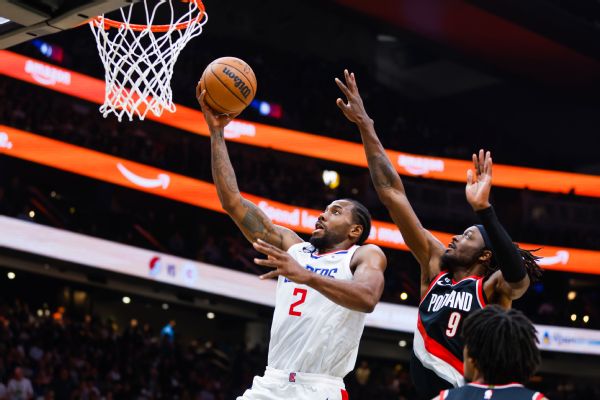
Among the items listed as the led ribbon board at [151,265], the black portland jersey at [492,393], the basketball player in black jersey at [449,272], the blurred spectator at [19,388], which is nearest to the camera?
the black portland jersey at [492,393]

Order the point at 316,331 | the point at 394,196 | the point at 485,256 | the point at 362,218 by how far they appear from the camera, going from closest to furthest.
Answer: the point at 316,331 < the point at 485,256 < the point at 394,196 < the point at 362,218

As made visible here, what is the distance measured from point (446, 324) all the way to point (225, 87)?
1859mm

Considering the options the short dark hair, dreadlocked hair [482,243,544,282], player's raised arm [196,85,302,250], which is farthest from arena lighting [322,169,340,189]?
dreadlocked hair [482,243,544,282]

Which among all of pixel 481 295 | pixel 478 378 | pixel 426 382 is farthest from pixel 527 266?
pixel 478 378

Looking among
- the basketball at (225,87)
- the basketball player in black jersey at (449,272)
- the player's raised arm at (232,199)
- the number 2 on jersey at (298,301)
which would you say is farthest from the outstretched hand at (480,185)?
the basketball at (225,87)

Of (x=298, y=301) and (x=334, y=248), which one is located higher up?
(x=334, y=248)

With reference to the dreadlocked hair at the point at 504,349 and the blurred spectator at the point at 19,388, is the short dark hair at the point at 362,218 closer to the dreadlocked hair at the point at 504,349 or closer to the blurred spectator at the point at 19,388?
the dreadlocked hair at the point at 504,349

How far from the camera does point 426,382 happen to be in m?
4.49

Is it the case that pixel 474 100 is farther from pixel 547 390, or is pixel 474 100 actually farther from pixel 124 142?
pixel 124 142

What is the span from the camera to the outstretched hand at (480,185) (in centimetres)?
404

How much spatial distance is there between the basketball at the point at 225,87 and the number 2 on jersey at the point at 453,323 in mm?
1769

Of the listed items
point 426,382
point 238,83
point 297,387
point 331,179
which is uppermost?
point 331,179

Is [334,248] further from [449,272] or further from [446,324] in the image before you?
[446,324]

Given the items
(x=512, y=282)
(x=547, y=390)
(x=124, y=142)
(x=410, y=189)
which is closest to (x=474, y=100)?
(x=410, y=189)
